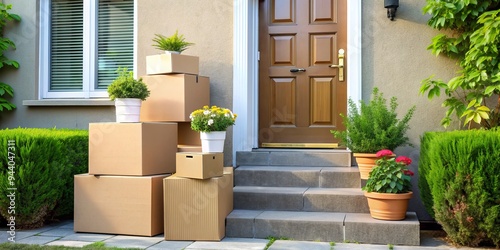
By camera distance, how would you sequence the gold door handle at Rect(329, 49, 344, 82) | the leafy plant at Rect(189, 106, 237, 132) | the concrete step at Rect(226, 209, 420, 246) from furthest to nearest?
the gold door handle at Rect(329, 49, 344, 82), the leafy plant at Rect(189, 106, 237, 132), the concrete step at Rect(226, 209, 420, 246)

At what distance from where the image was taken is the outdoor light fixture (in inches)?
191

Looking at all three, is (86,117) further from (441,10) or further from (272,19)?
(441,10)

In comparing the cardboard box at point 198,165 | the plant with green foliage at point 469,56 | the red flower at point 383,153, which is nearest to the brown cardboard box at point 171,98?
the cardboard box at point 198,165

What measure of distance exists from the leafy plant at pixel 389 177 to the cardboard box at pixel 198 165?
4.15ft

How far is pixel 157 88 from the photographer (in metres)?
4.93

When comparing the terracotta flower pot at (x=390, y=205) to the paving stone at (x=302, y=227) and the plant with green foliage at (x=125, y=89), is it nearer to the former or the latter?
the paving stone at (x=302, y=227)

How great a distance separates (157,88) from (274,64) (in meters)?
1.37

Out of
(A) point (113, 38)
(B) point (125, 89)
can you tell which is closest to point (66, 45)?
(A) point (113, 38)

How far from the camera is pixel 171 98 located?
16.0ft

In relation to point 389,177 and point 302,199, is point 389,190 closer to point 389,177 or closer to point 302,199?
point 389,177

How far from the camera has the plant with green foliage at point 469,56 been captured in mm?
4324

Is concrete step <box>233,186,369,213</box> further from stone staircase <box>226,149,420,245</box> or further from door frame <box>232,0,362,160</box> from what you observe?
door frame <box>232,0,362,160</box>

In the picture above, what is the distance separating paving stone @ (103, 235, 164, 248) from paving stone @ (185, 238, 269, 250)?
14.0 inches

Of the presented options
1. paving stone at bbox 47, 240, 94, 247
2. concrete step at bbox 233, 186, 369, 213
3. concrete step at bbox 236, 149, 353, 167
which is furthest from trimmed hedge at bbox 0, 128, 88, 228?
concrete step at bbox 236, 149, 353, 167
